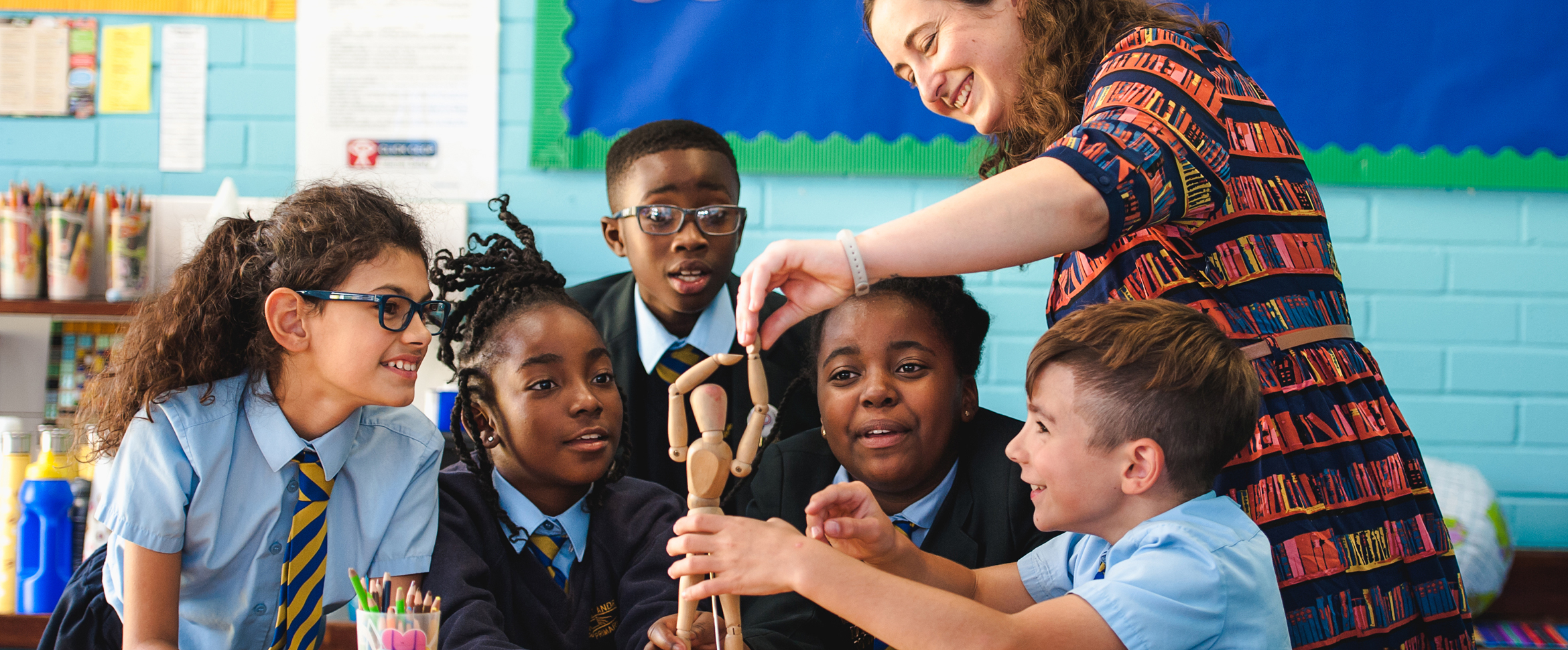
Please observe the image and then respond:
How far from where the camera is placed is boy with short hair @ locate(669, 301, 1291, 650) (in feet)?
2.93

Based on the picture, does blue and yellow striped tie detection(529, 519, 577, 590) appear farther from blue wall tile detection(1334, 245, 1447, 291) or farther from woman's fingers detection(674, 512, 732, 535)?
blue wall tile detection(1334, 245, 1447, 291)

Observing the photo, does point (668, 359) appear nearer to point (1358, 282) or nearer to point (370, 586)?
point (370, 586)

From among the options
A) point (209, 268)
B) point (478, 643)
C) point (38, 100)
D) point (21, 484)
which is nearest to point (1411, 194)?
point (478, 643)

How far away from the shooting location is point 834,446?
1.45 m

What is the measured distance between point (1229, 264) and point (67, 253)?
2072mm

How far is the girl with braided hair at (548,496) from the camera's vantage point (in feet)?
4.25

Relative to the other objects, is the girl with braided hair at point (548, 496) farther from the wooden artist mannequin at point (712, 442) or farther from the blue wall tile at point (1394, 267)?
the blue wall tile at point (1394, 267)

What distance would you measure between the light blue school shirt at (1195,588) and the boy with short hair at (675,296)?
81 centimetres

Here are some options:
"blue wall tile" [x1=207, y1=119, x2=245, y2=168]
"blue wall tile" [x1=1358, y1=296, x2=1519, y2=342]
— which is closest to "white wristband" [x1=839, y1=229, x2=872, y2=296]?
"blue wall tile" [x1=1358, y1=296, x2=1519, y2=342]

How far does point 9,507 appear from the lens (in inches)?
72.2

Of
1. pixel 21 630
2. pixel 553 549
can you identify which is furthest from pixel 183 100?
pixel 553 549

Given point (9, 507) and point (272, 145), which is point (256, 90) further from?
point (9, 507)

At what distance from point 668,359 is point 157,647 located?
0.84 meters

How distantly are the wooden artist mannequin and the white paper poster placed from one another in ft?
6.14
